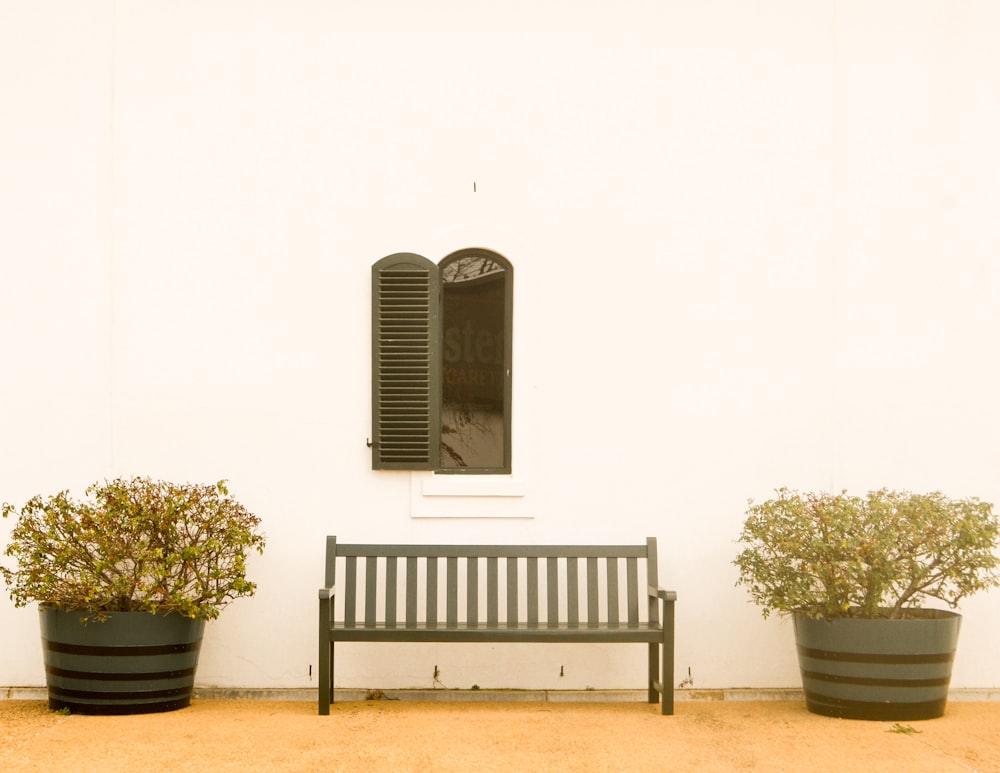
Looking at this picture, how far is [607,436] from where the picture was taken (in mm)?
8031

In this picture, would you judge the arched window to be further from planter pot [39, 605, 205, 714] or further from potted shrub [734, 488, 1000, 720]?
potted shrub [734, 488, 1000, 720]

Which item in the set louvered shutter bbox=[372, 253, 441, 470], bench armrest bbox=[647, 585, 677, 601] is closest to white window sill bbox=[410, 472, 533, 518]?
louvered shutter bbox=[372, 253, 441, 470]

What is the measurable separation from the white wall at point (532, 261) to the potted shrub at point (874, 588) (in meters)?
0.74

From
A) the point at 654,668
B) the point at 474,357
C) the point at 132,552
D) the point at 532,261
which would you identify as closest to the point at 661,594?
the point at 654,668

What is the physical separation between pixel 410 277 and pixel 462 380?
71 centimetres

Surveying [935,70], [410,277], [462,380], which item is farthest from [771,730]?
[935,70]

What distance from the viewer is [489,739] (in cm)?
681

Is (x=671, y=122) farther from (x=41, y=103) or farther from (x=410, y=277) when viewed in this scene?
(x=41, y=103)

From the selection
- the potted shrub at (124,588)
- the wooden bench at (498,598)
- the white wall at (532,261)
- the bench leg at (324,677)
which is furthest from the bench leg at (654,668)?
the potted shrub at (124,588)

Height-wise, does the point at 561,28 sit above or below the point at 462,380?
above

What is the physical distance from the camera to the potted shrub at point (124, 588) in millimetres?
7184

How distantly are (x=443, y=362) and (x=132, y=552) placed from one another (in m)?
2.17

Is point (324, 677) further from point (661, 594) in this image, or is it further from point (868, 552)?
Answer: point (868, 552)

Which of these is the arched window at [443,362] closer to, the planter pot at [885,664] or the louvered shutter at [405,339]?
the louvered shutter at [405,339]
